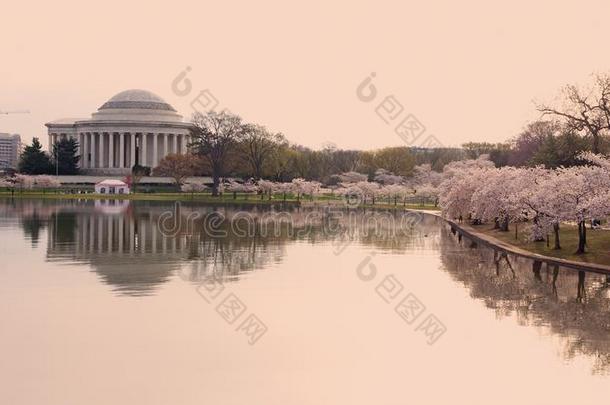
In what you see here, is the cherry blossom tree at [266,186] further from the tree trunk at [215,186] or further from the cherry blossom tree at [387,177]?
the cherry blossom tree at [387,177]

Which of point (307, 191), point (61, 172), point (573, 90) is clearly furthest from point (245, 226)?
point (61, 172)

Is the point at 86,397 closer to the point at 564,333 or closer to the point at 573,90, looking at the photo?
the point at 564,333

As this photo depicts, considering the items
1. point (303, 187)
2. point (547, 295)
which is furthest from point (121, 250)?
point (303, 187)

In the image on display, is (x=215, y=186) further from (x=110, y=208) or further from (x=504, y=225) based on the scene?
(x=504, y=225)

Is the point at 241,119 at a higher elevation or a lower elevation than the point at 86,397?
higher

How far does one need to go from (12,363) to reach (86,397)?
9.31ft

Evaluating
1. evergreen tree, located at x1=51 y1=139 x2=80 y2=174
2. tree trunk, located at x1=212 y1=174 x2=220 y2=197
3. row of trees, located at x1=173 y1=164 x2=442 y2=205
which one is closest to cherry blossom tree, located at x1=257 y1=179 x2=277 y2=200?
row of trees, located at x1=173 y1=164 x2=442 y2=205

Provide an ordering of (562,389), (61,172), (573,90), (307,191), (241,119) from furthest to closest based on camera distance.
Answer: (61,172), (241,119), (307,191), (573,90), (562,389)

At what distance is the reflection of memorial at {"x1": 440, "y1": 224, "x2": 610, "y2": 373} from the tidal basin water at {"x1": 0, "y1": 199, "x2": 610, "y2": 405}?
8 cm

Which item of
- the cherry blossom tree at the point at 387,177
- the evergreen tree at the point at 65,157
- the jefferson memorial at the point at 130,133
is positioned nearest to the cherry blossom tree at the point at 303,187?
the cherry blossom tree at the point at 387,177

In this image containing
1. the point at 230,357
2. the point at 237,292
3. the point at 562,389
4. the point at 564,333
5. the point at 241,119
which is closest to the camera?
the point at 562,389

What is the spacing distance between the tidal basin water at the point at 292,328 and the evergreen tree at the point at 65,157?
104 metres

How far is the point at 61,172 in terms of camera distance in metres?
138

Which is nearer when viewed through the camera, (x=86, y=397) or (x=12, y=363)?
(x=86, y=397)
